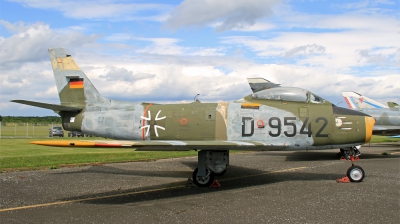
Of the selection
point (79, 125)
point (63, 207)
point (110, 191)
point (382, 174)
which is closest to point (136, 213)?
point (63, 207)

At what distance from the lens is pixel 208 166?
1019 centimetres

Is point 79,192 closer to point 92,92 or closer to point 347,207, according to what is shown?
point 92,92

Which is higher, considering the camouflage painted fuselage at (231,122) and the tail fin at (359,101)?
the tail fin at (359,101)

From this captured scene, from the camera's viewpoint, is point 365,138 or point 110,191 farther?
point 365,138

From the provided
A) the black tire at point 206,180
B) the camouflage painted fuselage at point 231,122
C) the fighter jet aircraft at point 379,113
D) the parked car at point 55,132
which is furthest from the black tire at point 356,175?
the parked car at point 55,132

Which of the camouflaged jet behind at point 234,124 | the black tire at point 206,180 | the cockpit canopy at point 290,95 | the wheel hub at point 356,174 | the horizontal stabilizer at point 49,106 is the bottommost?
the black tire at point 206,180

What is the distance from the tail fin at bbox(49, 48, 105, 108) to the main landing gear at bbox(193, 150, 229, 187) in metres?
4.48

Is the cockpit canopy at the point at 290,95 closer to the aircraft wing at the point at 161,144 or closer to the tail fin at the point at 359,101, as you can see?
the aircraft wing at the point at 161,144

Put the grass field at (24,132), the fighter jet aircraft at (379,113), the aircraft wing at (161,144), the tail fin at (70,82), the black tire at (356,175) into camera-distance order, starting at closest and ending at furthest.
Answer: the aircraft wing at (161,144), the black tire at (356,175), the tail fin at (70,82), the fighter jet aircraft at (379,113), the grass field at (24,132)

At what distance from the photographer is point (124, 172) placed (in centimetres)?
1289

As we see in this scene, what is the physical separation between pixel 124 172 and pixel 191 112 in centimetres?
375

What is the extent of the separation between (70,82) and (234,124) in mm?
6210

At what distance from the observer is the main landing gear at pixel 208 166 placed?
1012cm

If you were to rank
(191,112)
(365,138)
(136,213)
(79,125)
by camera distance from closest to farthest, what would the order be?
1. (136,213)
2. (365,138)
3. (191,112)
4. (79,125)
